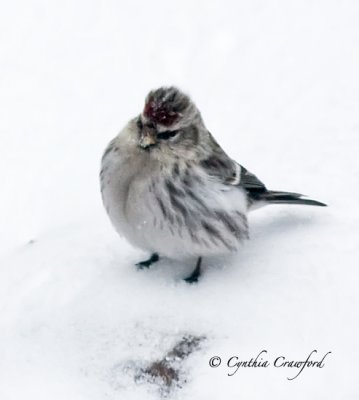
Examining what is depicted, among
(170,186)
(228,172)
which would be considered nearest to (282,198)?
(228,172)

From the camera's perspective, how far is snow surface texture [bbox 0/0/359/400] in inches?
144

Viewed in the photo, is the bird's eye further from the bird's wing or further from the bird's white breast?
the bird's wing

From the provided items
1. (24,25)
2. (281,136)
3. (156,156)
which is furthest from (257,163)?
(24,25)

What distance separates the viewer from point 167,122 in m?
4.10

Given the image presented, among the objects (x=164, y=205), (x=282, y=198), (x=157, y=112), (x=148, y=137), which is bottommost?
(x=282, y=198)

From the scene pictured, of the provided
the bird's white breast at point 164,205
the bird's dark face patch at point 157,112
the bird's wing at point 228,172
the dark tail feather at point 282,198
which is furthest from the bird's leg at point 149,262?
the bird's dark face patch at point 157,112

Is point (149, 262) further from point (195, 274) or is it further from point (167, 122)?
point (167, 122)

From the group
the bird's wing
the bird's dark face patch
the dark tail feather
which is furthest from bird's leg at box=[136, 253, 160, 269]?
the bird's dark face patch

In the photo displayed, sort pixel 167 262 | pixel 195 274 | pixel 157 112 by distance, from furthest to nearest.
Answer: pixel 167 262 < pixel 195 274 < pixel 157 112

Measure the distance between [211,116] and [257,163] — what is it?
902 mm

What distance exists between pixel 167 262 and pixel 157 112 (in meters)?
0.86

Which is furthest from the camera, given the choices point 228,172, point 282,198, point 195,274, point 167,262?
point 282,198

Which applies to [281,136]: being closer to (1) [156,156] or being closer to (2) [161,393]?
(1) [156,156]

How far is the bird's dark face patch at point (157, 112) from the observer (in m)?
4.06
